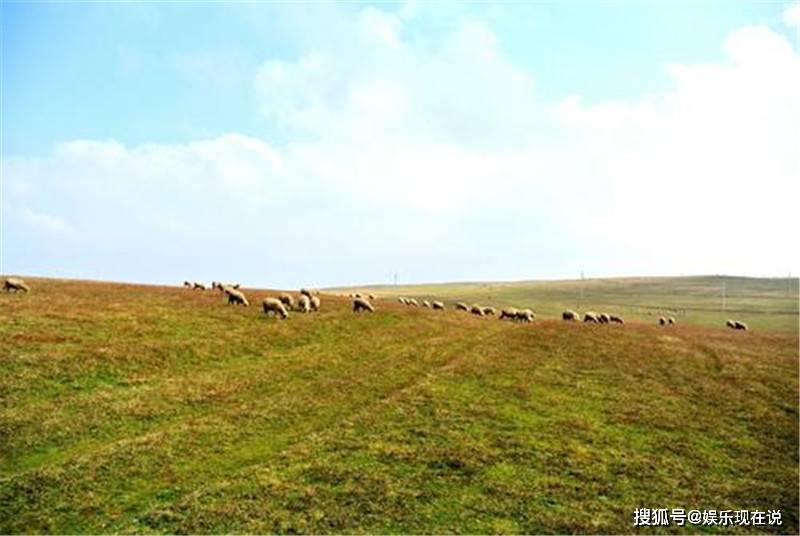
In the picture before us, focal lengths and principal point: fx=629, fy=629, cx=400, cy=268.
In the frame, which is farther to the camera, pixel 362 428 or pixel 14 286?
pixel 14 286

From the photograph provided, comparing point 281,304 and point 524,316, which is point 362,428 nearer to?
point 281,304

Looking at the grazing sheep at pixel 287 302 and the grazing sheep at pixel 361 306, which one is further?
the grazing sheep at pixel 361 306

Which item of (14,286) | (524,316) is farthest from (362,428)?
(14,286)

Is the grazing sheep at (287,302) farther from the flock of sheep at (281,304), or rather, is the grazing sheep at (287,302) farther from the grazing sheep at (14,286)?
the grazing sheep at (14,286)

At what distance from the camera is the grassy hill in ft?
64.8

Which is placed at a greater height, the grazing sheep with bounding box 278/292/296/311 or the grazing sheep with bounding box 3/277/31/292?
the grazing sheep with bounding box 3/277/31/292

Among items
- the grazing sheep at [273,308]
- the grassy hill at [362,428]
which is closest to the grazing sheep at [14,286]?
the grassy hill at [362,428]

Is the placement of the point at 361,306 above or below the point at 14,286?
below

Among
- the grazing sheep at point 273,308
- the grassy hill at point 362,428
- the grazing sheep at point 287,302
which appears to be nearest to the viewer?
the grassy hill at point 362,428

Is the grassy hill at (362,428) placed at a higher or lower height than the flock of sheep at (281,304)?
lower

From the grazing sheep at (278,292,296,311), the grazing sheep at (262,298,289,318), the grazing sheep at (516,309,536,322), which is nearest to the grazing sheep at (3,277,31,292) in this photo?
the grazing sheep at (262,298,289,318)

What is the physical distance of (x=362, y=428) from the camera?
26.2m

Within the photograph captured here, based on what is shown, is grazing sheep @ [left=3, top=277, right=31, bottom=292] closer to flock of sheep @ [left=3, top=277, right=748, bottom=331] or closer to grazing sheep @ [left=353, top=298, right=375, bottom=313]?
flock of sheep @ [left=3, top=277, right=748, bottom=331]

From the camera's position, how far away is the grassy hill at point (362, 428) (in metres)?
19.8
